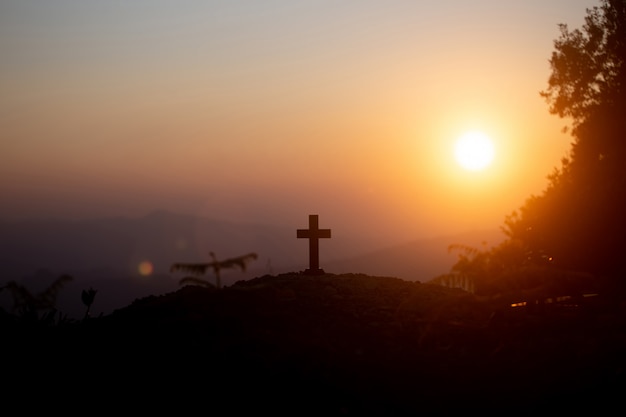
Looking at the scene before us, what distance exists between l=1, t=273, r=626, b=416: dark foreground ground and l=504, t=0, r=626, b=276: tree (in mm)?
9004

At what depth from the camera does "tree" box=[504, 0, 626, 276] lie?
22812 mm

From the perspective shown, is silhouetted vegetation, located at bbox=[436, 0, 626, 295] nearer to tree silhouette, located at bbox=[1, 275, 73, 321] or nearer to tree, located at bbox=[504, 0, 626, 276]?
tree, located at bbox=[504, 0, 626, 276]

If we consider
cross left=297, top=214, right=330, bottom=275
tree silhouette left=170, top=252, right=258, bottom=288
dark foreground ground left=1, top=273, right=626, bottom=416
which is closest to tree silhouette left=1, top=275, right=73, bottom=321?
dark foreground ground left=1, top=273, right=626, bottom=416

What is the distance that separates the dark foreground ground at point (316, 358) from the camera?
30.1 ft

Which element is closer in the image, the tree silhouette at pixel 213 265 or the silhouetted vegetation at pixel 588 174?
the tree silhouette at pixel 213 265

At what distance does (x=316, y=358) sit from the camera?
10094 mm

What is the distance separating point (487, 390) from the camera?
32.3ft

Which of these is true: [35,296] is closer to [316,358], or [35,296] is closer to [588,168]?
[316,358]

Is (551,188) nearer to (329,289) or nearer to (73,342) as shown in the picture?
(329,289)

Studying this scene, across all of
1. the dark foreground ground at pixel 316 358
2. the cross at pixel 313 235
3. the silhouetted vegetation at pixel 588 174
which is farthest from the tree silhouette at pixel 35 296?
the silhouetted vegetation at pixel 588 174

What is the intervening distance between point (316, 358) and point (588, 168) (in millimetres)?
20158

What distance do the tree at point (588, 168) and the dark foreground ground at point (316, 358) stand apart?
9.00 meters

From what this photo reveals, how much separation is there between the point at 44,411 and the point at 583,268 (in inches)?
754

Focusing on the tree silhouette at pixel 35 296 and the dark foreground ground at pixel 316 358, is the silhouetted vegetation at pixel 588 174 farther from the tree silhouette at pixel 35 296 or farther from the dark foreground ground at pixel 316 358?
the tree silhouette at pixel 35 296
